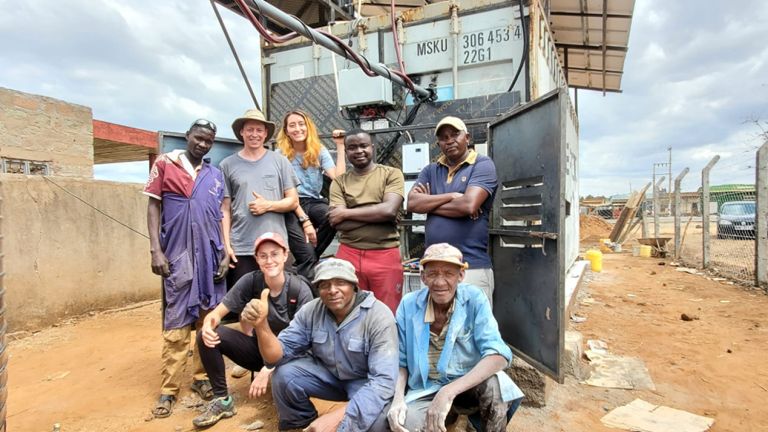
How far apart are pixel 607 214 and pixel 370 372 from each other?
29.0m

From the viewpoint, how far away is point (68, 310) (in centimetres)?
546

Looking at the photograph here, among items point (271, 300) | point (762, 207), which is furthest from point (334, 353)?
point (762, 207)

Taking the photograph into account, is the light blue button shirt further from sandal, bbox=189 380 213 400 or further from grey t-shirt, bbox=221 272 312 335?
sandal, bbox=189 380 213 400

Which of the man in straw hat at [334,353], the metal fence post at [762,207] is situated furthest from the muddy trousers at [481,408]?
the metal fence post at [762,207]

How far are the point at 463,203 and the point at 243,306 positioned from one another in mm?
1648

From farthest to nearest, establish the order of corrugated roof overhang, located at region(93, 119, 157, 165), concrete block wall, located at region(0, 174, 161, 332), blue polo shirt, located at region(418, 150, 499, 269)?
corrugated roof overhang, located at region(93, 119, 157, 165) < concrete block wall, located at region(0, 174, 161, 332) < blue polo shirt, located at region(418, 150, 499, 269)

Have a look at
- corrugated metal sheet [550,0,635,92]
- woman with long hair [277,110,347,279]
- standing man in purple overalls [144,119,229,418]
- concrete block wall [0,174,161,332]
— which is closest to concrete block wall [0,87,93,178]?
concrete block wall [0,174,161,332]

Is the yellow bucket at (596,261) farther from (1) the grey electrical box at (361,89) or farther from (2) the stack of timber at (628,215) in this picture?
(1) the grey electrical box at (361,89)

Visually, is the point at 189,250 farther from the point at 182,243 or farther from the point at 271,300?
the point at 271,300

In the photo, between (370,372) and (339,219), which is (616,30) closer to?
(339,219)

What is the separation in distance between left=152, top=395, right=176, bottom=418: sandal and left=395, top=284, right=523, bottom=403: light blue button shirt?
1800mm

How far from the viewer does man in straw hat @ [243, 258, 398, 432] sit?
226 cm

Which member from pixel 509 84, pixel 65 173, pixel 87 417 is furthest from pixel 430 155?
pixel 65 173

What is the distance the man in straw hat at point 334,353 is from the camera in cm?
226
